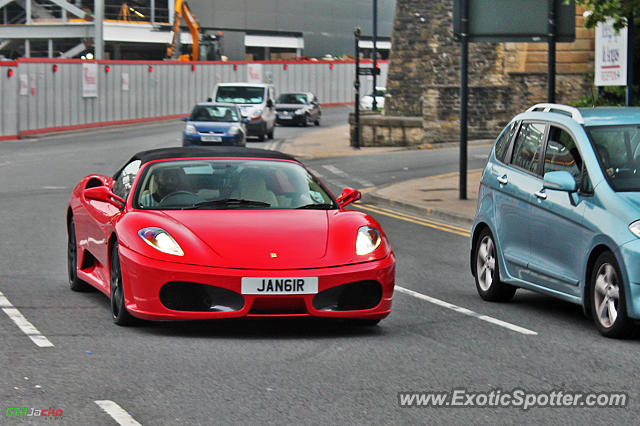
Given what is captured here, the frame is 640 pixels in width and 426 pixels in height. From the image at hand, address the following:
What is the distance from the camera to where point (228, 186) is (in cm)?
932

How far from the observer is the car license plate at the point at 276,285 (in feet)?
26.4

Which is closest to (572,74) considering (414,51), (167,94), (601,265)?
(414,51)

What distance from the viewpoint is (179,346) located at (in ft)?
26.1

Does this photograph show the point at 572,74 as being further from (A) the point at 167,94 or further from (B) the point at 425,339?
(B) the point at 425,339

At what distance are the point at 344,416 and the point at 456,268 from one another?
23.2 feet

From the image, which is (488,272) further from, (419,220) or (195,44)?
(195,44)

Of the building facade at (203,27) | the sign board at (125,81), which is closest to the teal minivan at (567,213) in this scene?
the sign board at (125,81)

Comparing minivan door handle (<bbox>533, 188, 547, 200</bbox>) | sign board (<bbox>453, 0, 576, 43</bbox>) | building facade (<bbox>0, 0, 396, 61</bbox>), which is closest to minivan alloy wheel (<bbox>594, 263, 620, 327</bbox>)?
minivan door handle (<bbox>533, 188, 547, 200</bbox>)

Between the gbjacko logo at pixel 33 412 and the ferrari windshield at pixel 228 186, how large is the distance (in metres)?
3.05

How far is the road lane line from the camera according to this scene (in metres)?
17.3

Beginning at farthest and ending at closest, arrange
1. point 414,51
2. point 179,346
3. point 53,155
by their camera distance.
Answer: point 414,51
point 53,155
point 179,346

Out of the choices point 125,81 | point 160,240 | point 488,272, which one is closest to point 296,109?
point 125,81

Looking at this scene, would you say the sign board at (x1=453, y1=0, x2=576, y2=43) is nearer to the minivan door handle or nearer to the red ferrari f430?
the minivan door handle

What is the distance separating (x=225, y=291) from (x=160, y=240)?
60 cm
